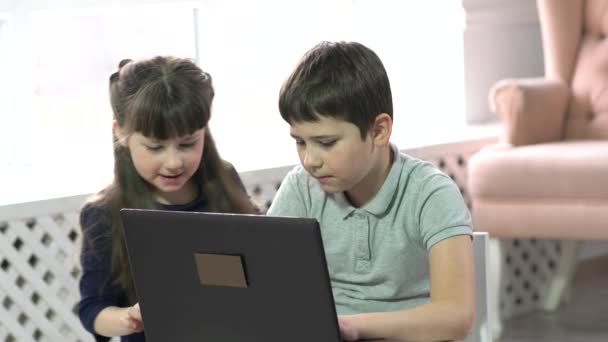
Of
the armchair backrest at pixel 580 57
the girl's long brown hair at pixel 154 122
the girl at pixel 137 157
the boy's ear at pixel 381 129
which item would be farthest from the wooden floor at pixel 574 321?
the boy's ear at pixel 381 129

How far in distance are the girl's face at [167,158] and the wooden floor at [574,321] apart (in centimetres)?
161

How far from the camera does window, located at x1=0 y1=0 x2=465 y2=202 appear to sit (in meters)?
2.96

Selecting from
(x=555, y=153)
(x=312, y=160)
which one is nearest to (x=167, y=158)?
(x=312, y=160)

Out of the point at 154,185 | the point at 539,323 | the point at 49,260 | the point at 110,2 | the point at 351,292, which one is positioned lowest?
the point at 539,323

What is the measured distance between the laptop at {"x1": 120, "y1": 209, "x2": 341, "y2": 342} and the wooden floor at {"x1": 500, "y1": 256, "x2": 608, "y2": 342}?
1.97 meters

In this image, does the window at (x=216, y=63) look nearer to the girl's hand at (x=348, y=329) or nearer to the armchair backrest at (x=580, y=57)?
the armchair backrest at (x=580, y=57)

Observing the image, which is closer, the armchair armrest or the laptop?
the laptop

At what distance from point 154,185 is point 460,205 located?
1.93 feet

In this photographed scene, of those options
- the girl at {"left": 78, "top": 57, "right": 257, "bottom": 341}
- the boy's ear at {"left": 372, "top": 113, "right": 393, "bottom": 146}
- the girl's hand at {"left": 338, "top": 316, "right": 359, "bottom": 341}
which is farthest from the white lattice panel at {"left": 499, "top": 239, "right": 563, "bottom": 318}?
the girl's hand at {"left": 338, "top": 316, "right": 359, "bottom": 341}

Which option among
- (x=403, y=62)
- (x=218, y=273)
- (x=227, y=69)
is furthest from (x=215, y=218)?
(x=403, y=62)

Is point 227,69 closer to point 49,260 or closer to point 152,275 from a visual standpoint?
point 49,260

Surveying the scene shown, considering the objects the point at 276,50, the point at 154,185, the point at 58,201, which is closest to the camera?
the point at 154,185

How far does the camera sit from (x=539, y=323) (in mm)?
3375

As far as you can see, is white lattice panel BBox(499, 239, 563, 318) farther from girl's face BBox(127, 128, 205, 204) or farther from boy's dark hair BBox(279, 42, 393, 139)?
boy's dark hair BBox(279, 42, 393, 139)
